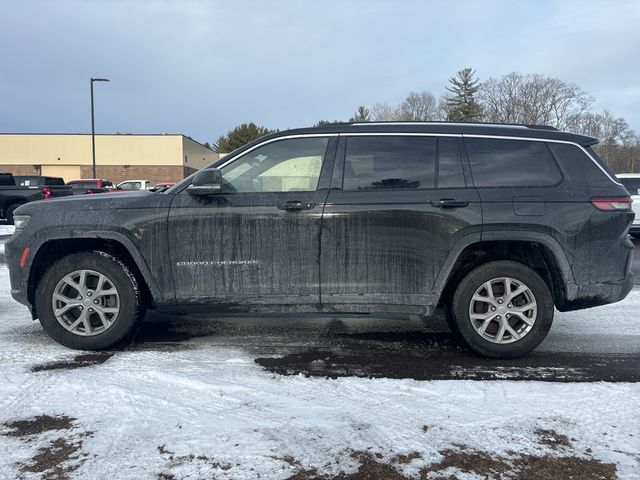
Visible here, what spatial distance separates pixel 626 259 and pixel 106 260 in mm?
4253

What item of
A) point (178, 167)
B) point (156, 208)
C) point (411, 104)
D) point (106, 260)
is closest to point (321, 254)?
point (156, 208)

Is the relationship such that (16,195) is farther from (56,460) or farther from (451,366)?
(451,366)

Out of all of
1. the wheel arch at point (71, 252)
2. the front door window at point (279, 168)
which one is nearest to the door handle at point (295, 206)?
the front door window at point (279, 168)

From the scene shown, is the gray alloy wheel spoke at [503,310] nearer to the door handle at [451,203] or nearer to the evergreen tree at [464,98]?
the door handle at [451,203]

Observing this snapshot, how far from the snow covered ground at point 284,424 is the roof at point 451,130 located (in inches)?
77.4

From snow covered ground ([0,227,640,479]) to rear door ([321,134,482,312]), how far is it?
78 cm

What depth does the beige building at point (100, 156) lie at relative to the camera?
4703 centimetres

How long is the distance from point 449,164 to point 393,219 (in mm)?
669

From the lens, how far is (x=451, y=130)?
4.13 meters

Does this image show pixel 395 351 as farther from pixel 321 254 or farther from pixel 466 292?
pixel 321 254

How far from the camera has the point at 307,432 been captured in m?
2.82

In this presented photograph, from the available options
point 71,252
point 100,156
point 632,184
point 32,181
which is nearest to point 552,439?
point 71,252

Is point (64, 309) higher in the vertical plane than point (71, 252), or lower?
lower

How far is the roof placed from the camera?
4.12 meters
